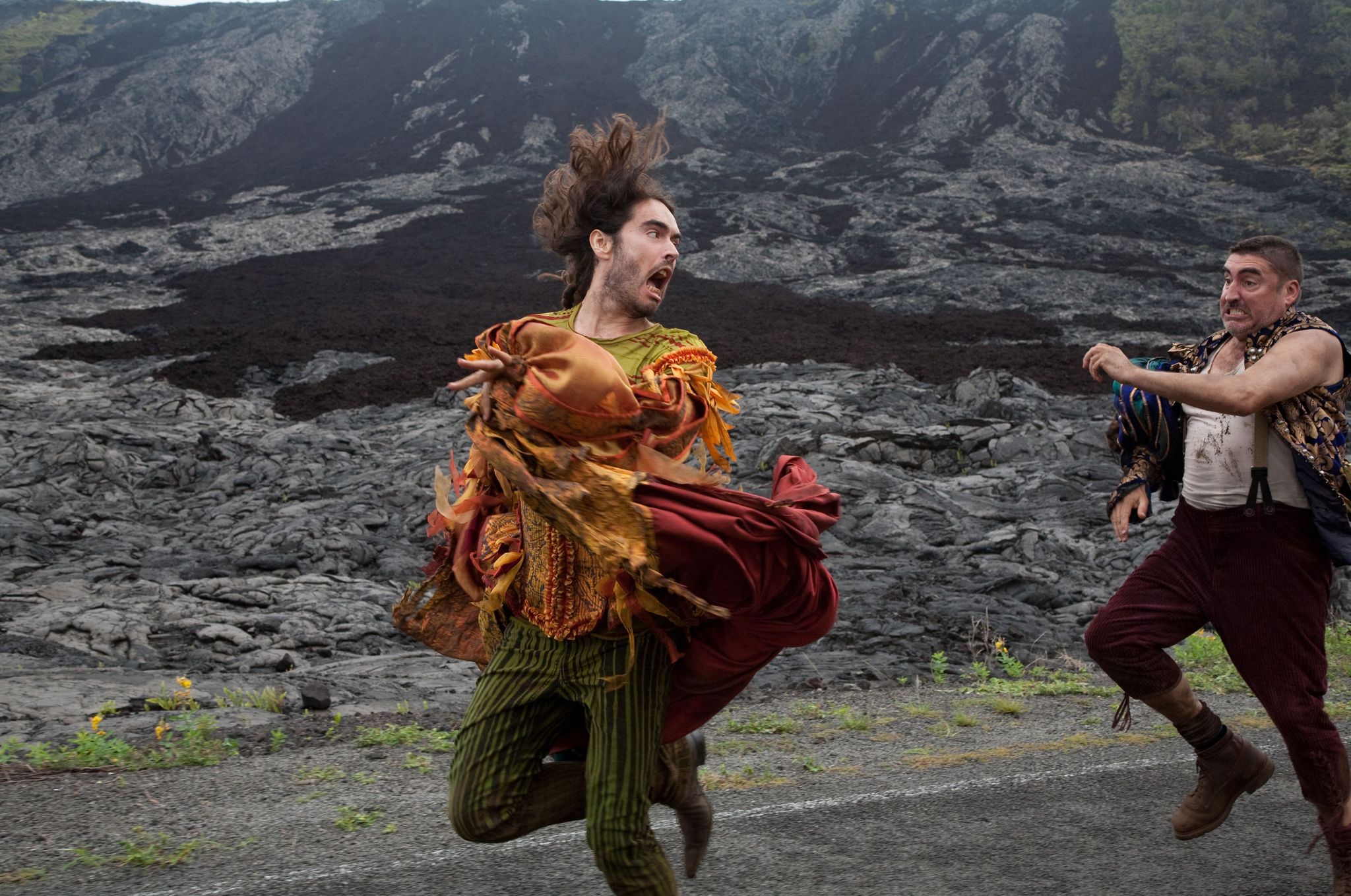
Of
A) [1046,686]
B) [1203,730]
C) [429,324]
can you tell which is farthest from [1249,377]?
[429,324]

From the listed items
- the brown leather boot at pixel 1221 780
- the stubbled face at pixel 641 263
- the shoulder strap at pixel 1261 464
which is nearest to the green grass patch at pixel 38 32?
the stubbled face at pixel 641 263

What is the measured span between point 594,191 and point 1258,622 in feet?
7.83

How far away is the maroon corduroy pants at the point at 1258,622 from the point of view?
3.45 meters

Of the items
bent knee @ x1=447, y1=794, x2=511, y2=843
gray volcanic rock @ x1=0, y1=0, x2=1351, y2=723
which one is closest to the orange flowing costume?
bent knee @ x1=447, y1=794, x2=511, y2=843

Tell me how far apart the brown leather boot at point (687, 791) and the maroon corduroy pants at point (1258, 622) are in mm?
1400

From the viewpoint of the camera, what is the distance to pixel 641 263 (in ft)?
9.67

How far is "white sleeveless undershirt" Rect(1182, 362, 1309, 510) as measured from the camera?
3529 mm

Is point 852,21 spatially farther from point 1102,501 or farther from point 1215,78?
point 1102,501

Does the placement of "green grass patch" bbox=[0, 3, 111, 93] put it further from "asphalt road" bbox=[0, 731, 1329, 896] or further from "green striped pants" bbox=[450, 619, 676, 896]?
"green striped pants" bbox=[450, 619, 676, 896]

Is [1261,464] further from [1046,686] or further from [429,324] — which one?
[429,324]

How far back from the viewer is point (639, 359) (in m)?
2.84

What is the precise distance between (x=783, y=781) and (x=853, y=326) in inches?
862

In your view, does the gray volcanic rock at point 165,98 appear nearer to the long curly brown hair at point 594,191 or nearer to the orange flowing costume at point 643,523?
the long curly brown hair at point 594,191

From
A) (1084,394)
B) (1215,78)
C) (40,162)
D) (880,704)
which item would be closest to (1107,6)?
(1215,78)
